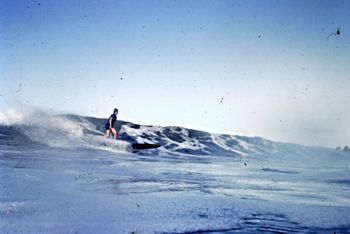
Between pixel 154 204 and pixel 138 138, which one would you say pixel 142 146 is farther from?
pixel 154 204

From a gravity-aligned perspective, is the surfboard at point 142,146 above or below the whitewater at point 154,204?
above

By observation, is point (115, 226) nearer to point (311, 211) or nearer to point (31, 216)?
point (31, 216)

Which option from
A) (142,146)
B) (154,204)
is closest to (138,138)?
(142,146)

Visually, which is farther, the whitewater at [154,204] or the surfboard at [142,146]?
the surfboard at [142,146]

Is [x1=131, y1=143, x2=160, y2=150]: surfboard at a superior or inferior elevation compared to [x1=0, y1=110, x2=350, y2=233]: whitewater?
superior

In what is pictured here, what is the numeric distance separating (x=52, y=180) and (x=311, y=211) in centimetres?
459

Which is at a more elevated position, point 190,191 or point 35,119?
point 35,119

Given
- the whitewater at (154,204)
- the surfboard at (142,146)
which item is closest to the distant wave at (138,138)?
the surfboard at (142,146)

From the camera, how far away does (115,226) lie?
3564 mm

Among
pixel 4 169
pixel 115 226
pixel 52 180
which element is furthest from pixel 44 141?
pixel 115 226

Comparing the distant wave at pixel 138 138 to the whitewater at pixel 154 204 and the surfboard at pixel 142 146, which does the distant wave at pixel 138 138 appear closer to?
the surfboard at pixel 142 146

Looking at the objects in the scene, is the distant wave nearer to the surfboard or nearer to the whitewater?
the surfboard

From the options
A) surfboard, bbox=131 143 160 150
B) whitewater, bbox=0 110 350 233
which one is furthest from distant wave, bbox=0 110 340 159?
whitewater, bbox=0 110 350 233

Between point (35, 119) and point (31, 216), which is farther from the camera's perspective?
point (35, 119)
